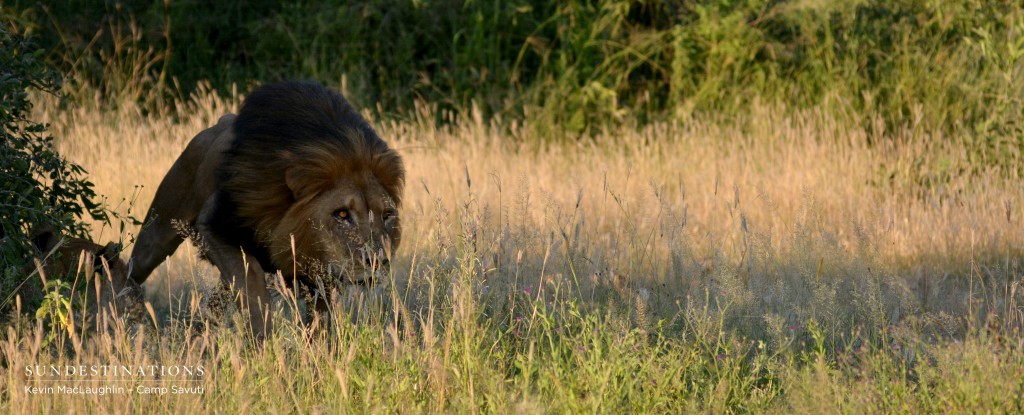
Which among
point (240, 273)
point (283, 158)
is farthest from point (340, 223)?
point (240, 273)

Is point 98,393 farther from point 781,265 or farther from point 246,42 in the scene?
point 246,42

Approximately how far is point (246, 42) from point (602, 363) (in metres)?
12.3

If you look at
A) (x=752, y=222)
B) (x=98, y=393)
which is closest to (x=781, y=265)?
(x=752, y=222)

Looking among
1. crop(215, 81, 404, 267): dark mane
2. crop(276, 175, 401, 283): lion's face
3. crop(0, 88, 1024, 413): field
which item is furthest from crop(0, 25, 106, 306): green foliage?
crop(276, 175, 401, 283): lion's face

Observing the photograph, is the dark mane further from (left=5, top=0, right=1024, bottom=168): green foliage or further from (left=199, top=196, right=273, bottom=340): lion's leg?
(left=5, top=0, right=1024, bottom=168): green foliage

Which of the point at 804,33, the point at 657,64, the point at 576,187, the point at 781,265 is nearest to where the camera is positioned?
the point at 781,265

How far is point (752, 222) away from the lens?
7988mm

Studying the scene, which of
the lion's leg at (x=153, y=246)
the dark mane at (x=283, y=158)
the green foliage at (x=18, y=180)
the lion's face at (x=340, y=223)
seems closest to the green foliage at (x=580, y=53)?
the dark mane at (x=283, y=158)

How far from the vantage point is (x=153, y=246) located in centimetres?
592

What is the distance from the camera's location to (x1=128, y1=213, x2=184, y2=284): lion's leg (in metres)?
5.91

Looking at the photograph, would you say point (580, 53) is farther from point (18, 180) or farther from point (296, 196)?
point (18, 180)

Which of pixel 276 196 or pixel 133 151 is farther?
pixel 133 151

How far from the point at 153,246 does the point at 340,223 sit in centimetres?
140

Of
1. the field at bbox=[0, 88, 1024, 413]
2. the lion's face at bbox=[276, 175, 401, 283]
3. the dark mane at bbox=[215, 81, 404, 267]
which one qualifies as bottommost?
the field at bbox=[0, 88, 1024, 413]
